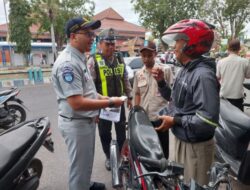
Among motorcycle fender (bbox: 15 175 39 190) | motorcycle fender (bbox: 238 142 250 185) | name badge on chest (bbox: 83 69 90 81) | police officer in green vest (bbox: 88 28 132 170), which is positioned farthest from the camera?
police officer in green vest (bbox: 88 28 132 170)

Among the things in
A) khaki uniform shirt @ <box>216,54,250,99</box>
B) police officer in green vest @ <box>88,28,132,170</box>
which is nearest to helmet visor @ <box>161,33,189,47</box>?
police officer in green vest @ <box>88,28,132,170</box>

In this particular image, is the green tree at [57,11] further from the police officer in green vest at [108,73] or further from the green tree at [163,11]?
the police officer in green vest at [108,73]

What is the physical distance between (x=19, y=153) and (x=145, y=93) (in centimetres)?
171

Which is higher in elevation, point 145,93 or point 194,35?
point 194,35

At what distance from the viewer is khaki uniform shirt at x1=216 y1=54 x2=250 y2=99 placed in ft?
15.6

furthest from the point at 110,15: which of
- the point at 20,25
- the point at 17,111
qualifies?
the point at 17,111

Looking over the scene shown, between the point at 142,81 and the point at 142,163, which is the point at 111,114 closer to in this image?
the point at 142,81

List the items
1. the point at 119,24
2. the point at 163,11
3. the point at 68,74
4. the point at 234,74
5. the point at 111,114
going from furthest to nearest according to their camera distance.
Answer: the point at 119,24, the point at 163,11, the point at 234,74, the point at 111,114, the point at 68,74

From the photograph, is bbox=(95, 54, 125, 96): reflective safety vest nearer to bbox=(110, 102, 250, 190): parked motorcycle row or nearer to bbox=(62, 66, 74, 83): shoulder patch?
bbox=(110, 102, 250, 190): parked motorcycle row

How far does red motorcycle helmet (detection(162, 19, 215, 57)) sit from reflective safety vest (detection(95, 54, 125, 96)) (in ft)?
5.81

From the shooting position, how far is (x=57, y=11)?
29109mm

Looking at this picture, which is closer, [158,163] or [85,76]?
[158,163]

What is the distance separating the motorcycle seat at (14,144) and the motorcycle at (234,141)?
1.71m

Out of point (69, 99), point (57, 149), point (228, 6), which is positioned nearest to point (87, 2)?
point (228, 6)
